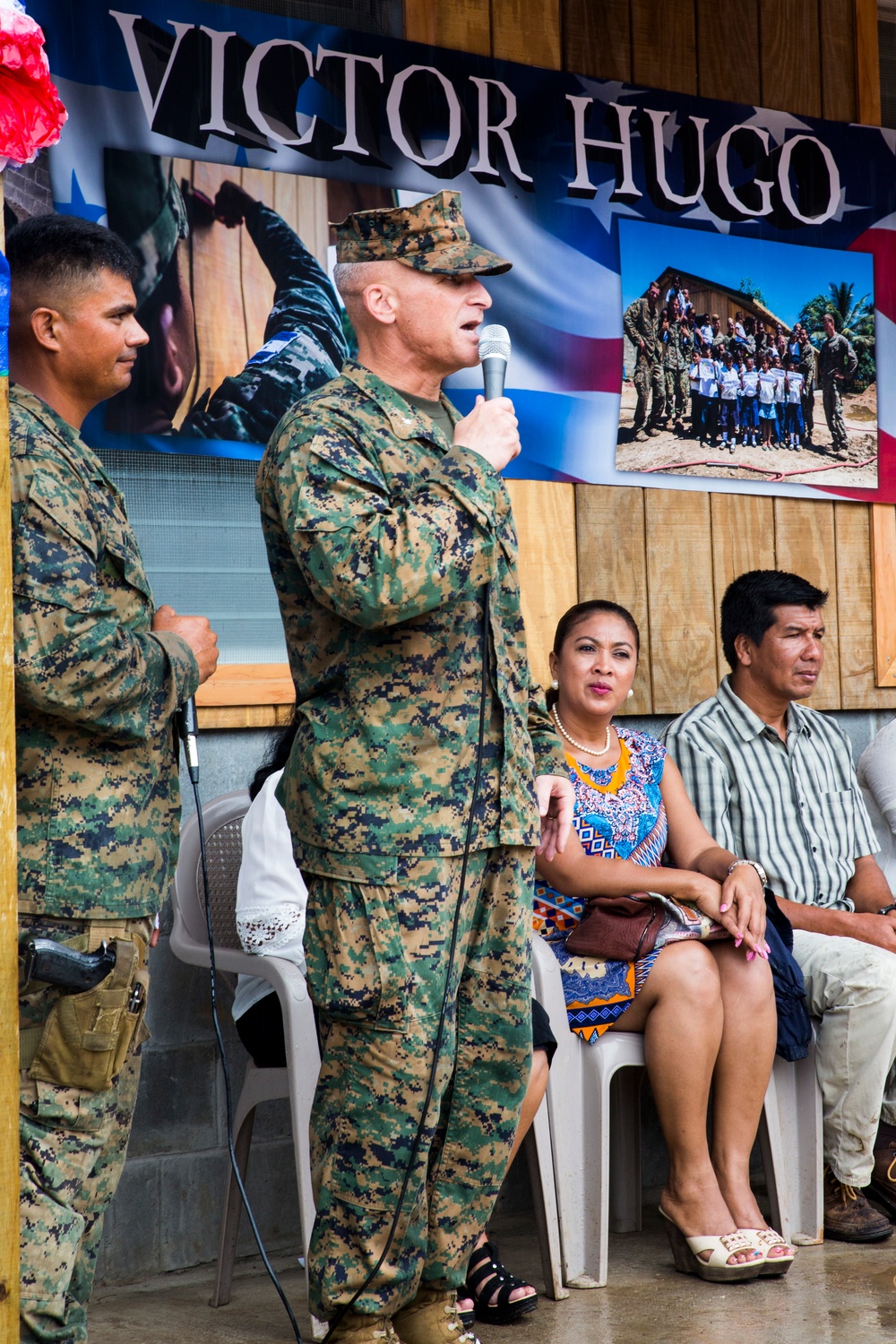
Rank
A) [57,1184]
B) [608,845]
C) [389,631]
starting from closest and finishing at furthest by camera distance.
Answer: [57,1184] < [389,631] < [608,845]

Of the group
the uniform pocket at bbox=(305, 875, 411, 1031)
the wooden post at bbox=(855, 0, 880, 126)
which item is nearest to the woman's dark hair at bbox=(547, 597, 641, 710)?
the uniform pocket at bbox=(305, 875, 411, 1031)

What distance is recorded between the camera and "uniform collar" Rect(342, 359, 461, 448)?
2.18 meters

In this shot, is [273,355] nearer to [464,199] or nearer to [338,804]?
[464,199]

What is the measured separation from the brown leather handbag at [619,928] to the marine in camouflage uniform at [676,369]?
138 centimetres

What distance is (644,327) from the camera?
372cm

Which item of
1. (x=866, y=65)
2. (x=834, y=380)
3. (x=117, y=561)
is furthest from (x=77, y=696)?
(x=866, y=65)

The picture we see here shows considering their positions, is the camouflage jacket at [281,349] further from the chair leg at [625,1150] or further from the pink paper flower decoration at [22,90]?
the chair leg at [625,1150]

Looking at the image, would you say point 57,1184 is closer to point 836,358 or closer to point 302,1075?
point 302,1075

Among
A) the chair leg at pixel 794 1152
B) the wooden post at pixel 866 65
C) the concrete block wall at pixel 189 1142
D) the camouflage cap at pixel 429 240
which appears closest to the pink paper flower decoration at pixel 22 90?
the camouflage cap at pixel 429 240

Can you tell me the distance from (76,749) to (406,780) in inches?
17.8

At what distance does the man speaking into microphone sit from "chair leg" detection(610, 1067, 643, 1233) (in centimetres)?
123

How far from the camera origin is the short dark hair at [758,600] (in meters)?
3.63

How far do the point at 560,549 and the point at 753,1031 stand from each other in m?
1.27

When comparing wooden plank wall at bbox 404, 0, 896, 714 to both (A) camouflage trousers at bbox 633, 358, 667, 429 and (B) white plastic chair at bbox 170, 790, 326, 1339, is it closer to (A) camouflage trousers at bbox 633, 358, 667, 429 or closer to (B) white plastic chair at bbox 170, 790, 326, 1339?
(A) camouflage trousers at bbox 633, 358, 667, 429
